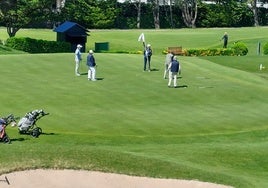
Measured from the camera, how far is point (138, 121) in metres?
33.7

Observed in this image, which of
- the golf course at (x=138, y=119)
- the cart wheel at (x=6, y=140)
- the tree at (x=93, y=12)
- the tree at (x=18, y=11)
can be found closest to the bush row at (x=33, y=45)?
the tree at (x=18, y=11)

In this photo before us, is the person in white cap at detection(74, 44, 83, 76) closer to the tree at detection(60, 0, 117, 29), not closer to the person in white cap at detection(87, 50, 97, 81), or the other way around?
the person in white cap at detection(87, 50, 97, 81)

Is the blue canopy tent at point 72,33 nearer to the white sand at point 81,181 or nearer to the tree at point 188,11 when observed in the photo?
the white sand at point 81,181

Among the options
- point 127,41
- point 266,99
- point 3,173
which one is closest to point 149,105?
Result: point 266,99

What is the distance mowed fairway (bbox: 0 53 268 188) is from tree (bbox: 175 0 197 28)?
7347 cm

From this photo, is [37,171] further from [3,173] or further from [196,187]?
[196,187]

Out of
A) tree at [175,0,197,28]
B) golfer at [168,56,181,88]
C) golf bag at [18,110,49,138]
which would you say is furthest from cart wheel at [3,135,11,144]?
tree at [175,0,197,28]

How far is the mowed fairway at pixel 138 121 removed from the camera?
2253 cm

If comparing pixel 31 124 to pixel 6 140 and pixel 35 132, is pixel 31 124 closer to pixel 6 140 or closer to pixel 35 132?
pixel 35 132

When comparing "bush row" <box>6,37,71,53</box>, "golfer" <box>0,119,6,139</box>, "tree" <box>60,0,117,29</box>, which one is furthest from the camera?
"tree" <box>60,0,117,29</box>

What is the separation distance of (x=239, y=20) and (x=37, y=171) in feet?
372

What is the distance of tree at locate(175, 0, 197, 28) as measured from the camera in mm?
127069

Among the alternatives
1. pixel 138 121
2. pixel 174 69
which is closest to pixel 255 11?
pixel 174 69

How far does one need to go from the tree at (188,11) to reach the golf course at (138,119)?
68.5m
